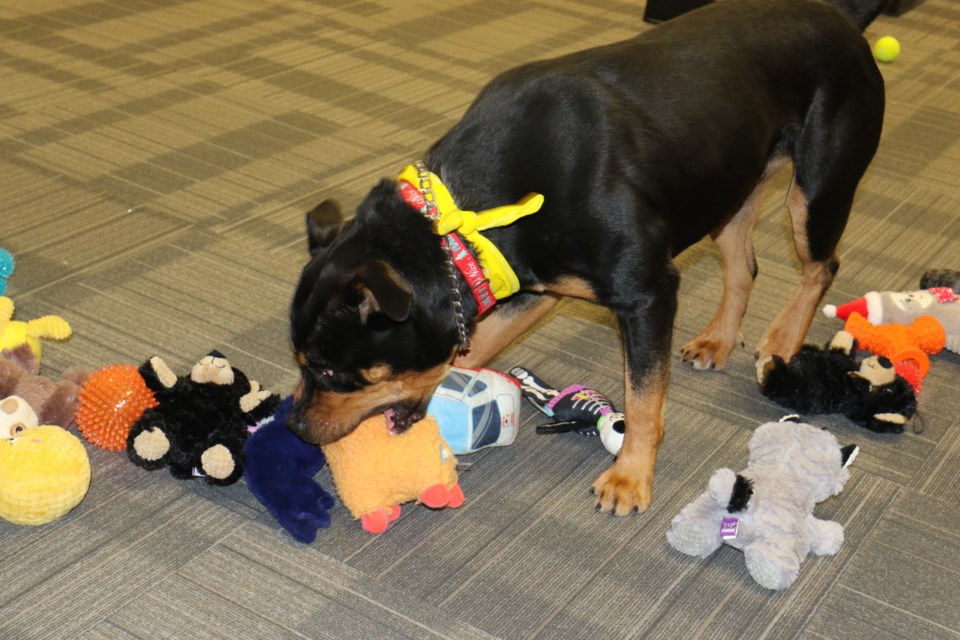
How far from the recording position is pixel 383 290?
2.25m

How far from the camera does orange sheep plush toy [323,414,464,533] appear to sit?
104 inches

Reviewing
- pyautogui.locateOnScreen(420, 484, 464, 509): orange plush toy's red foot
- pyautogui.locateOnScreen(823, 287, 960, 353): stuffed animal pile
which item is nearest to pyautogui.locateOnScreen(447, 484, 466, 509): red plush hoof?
pyautogui.locateOnScreen(420, 484, 464, 509): orange plush toy's red foot

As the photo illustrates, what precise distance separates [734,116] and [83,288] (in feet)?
7.22

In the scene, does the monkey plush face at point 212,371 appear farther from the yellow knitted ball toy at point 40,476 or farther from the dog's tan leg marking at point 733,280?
the dog's tan leg marking at point 733,280

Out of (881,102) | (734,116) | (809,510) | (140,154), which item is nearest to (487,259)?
(734,116)

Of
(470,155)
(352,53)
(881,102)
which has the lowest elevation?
(352,53)

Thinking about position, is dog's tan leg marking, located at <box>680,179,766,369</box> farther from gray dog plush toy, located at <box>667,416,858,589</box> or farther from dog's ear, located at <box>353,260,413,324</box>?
dog's ear, located at <box>353,260,413,324</box>

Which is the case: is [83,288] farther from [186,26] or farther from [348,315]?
[186,26]

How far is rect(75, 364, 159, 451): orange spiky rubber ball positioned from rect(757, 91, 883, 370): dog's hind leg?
6.12ft

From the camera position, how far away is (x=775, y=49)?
3020mm

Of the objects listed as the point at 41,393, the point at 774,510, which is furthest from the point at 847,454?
the point at 41,393

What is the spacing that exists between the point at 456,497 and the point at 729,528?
682mm

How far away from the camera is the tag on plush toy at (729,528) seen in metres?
2.63

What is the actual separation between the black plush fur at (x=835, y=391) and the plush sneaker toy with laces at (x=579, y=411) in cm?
53
